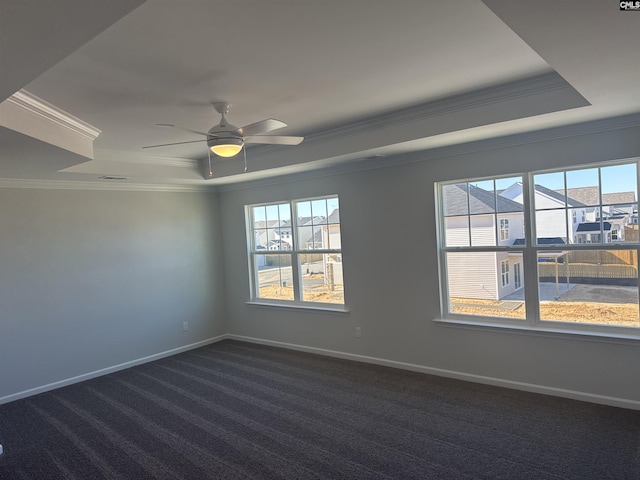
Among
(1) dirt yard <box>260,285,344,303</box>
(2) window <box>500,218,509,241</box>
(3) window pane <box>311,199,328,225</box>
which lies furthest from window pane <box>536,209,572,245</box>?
(3) window pane <box>311,199,328,225</box>

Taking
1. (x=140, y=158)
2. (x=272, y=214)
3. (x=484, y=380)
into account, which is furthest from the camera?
(x=272, y=214)

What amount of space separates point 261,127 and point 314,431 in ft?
7.84

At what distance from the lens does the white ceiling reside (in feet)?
5.28

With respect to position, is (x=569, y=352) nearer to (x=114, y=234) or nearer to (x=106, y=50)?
(x=106, y=50)

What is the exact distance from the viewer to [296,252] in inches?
225

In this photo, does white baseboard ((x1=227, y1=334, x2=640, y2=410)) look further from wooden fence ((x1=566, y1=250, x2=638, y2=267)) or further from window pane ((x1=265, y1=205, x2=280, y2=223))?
window pane ((x1=265, y1=205, x2=280, y2=223))

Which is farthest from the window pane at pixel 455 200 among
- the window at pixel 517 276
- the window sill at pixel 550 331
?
the window sill at pixel 550 331

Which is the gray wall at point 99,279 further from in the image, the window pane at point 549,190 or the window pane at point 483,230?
the window pane at point 549,190

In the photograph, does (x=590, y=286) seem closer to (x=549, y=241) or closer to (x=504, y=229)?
(x=549, y=241)

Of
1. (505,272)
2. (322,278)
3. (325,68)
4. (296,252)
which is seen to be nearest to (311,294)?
(322,278)

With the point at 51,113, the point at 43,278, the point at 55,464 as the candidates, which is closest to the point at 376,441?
the point at 55,464

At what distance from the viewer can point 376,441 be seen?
314 cm

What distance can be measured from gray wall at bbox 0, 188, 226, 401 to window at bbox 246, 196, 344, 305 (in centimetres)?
72

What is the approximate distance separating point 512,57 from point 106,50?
240 centimetres
